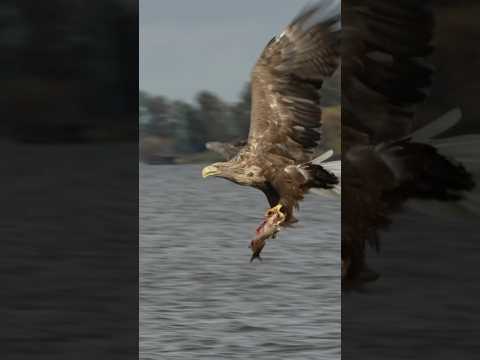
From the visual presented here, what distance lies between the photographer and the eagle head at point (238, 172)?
595cm

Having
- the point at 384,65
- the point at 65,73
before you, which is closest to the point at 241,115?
the point at 384,65

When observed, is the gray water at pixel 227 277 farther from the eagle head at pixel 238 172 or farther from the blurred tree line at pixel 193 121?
the eagle head at pixel 238 172

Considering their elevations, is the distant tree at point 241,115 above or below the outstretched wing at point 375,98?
above

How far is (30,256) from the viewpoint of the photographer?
276 cm

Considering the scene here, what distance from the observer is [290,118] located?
5613 mm

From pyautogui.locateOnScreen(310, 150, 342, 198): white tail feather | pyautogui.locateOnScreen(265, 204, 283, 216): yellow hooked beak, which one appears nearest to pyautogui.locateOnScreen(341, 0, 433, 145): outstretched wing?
pyautogui.locateOnScreen(310, 150, 342, 198): white tail feather

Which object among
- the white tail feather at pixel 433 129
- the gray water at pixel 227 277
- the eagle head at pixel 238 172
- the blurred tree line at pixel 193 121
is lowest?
the gray water at pixel 227 277

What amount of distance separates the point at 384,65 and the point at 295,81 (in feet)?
6.73

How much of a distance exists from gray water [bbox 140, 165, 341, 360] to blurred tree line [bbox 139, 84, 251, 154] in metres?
0.50

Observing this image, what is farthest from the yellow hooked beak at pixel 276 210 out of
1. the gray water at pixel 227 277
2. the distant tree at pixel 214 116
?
the distant tree at pixel 214 116

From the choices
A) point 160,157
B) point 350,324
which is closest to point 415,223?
point 350,324

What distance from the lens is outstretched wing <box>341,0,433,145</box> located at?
128 inches

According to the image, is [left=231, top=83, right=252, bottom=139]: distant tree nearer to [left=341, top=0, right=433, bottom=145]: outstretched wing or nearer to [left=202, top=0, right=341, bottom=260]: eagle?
[left=202, top=0, right=341, bottom=260]: eagle

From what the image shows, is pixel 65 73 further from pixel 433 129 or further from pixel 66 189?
pixel 433 129
